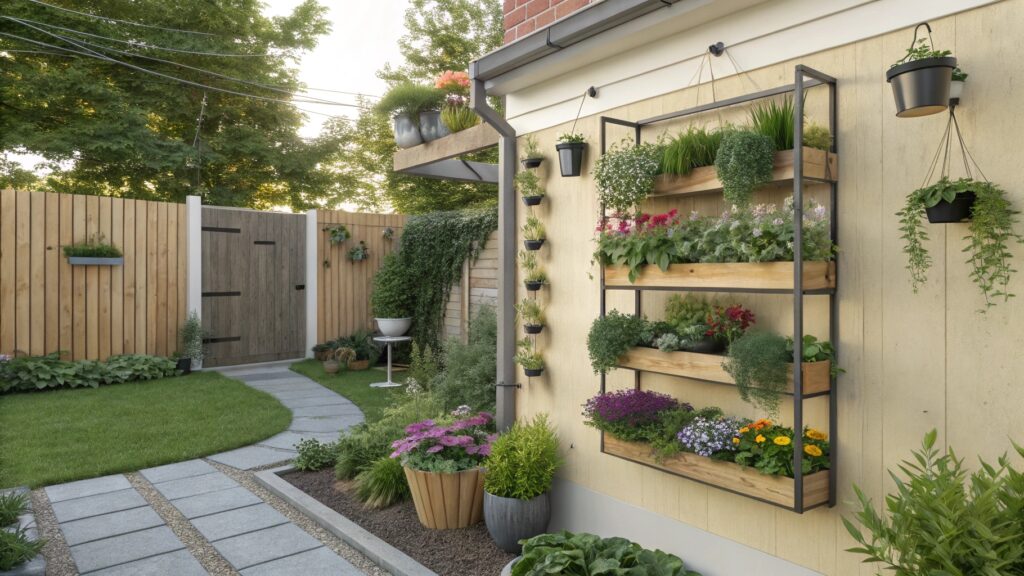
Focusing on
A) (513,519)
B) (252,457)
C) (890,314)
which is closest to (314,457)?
(252,457)

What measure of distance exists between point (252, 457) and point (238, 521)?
1.20m

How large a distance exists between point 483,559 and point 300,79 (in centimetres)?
1443

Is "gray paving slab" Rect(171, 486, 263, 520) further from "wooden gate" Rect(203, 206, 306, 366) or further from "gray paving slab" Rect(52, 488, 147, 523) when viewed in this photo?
"wooden gate" Rect(203, 206, 306, 366)

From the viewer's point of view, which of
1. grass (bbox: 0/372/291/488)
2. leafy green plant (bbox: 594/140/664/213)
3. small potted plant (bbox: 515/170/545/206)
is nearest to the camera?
leafy green plant (bbox: 594/140/664/213)

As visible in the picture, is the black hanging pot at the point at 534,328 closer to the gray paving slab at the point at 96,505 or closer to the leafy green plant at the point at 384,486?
the leafy green plant at the point at 384,486

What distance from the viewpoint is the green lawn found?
6.32m

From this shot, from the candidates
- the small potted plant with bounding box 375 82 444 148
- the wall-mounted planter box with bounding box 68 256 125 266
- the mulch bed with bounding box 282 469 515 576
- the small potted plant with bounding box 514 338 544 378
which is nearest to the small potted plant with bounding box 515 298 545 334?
the small potted plant with bounding box 514 338 544 378

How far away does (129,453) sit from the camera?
4.57m

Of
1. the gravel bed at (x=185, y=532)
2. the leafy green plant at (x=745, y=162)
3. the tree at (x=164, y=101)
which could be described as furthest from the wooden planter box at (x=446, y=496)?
the tree at (x=164, y=101)

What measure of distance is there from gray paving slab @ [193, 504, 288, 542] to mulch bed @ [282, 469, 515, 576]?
1.00 feet

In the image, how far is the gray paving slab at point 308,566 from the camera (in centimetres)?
290

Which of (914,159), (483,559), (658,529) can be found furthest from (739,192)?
(483,559)

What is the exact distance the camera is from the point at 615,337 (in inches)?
102

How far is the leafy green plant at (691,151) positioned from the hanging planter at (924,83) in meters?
0.65
